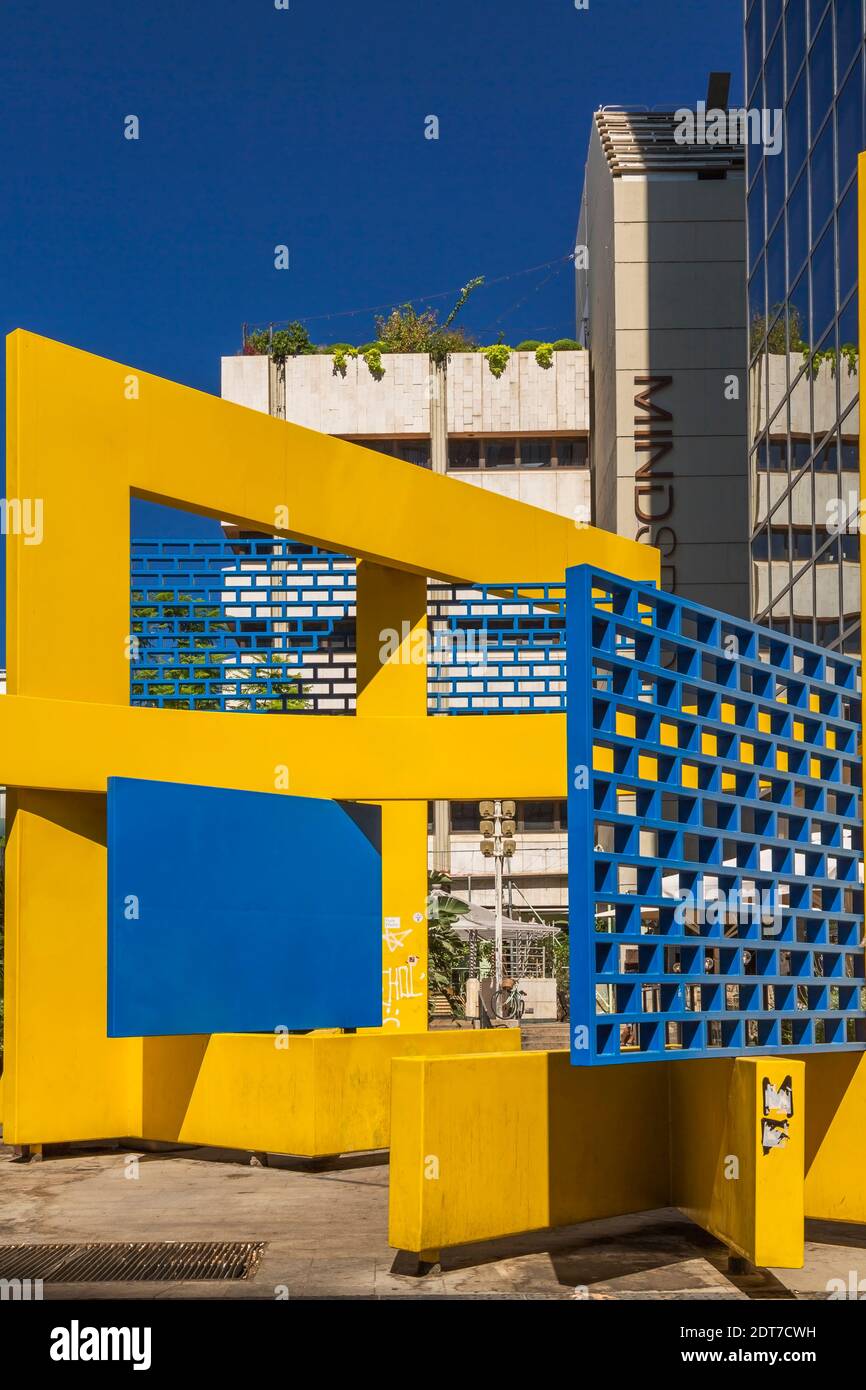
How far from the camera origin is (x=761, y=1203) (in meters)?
9.70

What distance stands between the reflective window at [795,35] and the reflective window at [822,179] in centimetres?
186

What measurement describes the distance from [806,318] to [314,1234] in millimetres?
14079

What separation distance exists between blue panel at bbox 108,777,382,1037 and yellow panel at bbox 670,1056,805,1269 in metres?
5.23

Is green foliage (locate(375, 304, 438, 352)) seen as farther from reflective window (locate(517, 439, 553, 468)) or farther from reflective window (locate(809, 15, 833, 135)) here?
reflective window (locate(809, 15, 833, 135))

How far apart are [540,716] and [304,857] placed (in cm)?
382

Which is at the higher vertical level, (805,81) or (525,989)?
(805,81)

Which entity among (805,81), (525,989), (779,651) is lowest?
(525,989)

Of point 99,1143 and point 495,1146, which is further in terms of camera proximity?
point 99,1143

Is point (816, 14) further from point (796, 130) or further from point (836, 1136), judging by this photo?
point (836, 1136)

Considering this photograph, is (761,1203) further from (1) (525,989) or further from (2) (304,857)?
(1) (525,989)

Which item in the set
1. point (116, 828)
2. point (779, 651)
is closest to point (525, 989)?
point (116, 828)

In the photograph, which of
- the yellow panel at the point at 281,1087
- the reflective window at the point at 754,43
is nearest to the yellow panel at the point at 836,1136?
the yellow panel at the point at 281,1087

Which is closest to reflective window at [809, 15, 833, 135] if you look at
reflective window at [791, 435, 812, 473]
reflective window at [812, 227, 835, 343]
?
reflective window at [812, 227, 835, 343]
